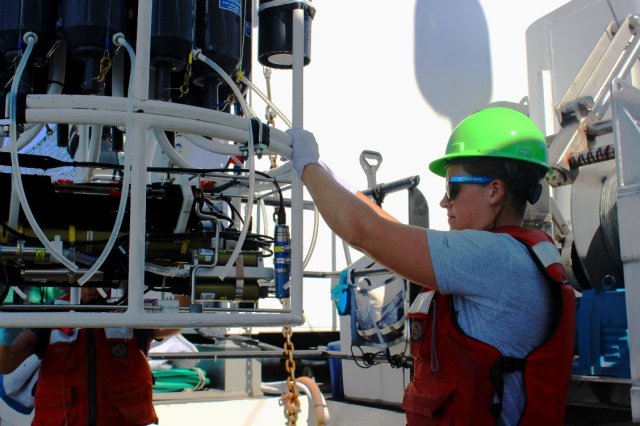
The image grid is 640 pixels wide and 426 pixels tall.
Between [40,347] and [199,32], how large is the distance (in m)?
1.79

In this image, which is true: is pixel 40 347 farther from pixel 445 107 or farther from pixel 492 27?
pixel 492 27

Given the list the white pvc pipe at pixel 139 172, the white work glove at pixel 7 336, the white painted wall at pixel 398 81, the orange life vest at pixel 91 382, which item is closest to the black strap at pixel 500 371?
the white pvc pipe at pixel 139 172

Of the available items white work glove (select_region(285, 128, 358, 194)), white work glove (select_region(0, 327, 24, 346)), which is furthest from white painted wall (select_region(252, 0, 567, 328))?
white work glove (select_region(285, 128, 358, 194))

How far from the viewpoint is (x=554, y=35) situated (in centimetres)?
529

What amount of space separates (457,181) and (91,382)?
6.30 ft

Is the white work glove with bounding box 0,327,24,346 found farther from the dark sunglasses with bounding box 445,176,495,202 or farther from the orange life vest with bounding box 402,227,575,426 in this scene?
the dark sunglasses with bounding box 445,176,495,202

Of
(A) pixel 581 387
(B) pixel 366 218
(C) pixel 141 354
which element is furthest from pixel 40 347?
(A) pixel 581 387

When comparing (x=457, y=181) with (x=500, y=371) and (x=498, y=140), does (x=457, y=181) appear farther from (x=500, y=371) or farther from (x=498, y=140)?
(x=500, y=371)

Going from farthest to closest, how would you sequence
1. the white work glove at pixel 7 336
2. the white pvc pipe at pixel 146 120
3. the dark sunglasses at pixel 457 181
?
the white work glove at pixel 7 336
the dark sunglasses at pixel 457 181
the white pvc pipe at pixel 146 120

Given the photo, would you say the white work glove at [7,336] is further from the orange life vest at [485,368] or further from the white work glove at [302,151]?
the orange life vest at [485,368]

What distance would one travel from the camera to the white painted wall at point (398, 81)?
5.04m

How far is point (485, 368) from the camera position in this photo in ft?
5.92

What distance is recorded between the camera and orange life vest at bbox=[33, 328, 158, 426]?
3107 millimetres

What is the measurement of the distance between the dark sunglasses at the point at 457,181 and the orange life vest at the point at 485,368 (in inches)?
5.8
